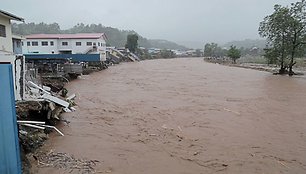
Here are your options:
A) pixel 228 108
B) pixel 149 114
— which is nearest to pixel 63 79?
pixel 149 114

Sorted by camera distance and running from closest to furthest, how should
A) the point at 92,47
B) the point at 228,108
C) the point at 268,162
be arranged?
the point at 268,162
the point at 228,108
the point at 92,47

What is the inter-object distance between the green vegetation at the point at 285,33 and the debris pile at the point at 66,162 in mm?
28365

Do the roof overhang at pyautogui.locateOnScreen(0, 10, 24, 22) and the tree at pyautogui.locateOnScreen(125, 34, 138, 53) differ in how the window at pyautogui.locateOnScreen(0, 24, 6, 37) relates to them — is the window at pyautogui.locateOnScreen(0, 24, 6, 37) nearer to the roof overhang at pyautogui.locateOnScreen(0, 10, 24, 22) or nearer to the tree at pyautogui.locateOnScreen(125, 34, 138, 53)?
the roof overhang at pyautogui.locateOnScreen(0, 10, 24, 22)

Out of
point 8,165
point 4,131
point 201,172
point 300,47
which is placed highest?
point 300,47

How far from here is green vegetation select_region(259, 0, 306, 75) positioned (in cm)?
2850

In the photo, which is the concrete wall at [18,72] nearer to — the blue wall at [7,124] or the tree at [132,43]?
the blue wall at [7,124]

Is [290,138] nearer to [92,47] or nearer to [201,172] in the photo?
[201,172]

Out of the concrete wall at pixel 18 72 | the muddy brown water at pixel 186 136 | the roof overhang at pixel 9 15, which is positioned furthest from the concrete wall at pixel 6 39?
the concrete wall at pixel 18 72

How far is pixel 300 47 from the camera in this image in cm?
2933

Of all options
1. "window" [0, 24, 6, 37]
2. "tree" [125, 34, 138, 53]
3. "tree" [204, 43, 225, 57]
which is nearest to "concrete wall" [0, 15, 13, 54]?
"window" [0, 24, 6, 37]

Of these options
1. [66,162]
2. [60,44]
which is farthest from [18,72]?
[60,44]

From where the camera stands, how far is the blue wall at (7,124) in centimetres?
380

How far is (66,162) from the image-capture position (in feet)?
21.0

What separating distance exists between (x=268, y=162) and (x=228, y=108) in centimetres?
623
